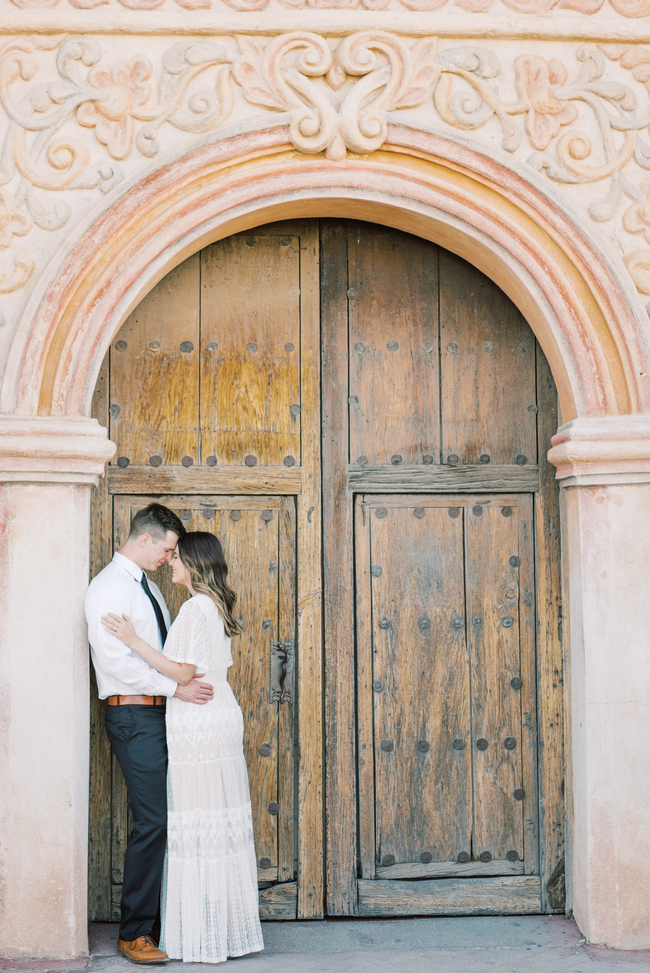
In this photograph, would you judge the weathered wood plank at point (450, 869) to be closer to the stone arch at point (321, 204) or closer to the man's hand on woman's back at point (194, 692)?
the man's hand on woman's back at point (194, 692)

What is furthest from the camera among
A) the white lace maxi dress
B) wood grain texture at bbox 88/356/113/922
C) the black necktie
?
wood grain texture at bbox 88/356/113/922

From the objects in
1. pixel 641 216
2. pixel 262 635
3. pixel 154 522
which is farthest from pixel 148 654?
pixel 641 216

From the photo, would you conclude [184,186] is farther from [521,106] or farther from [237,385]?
[521,106]

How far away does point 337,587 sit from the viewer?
10.7 ft

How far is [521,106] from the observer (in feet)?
9.66

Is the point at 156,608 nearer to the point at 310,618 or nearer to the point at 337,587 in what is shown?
the point at 310,618

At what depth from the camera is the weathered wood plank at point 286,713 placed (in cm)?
319

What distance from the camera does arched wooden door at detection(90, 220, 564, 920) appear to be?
3203mm

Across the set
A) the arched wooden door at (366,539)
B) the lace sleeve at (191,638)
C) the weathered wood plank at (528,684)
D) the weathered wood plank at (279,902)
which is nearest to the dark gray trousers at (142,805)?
the lace sleeve at (191,638)

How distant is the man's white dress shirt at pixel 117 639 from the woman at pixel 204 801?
0.12ft

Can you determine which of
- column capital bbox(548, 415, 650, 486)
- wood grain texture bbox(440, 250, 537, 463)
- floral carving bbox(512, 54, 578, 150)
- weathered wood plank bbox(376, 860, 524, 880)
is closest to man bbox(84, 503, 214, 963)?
weathered wood plank bbox(376, 860, 524, 880)

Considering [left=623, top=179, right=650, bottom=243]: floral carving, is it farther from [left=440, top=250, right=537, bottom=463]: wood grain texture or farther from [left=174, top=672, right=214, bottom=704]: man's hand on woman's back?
[left=174, top=672, right=214, bottom=704]: man's hand on woman's back

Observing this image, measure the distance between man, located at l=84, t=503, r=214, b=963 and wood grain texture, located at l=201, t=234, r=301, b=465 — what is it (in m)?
0.51

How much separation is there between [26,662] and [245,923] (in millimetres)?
1146
